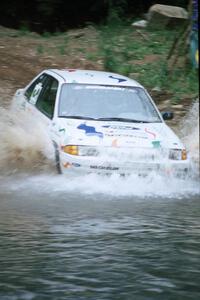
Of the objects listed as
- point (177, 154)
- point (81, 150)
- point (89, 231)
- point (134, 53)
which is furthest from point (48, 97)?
point (134, 53)

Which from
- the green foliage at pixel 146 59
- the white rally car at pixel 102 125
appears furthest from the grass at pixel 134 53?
the white rally car at pixel 102 125

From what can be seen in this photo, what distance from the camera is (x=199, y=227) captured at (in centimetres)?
700

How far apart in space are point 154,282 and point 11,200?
3.35 meters

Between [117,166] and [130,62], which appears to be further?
[130,62]

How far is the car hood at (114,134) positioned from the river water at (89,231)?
0.43m

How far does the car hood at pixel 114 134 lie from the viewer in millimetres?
8859

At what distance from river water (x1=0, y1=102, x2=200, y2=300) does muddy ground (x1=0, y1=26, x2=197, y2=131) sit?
14.9 ft

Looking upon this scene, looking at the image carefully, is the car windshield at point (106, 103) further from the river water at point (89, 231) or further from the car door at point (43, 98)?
the river water at point (89, 231)

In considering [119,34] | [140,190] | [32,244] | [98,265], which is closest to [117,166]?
[140,190]

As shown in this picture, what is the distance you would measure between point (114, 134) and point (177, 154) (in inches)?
35.3

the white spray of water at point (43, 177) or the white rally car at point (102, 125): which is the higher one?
the white rally car at point (102, 125)

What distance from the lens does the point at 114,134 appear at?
29.6 ft

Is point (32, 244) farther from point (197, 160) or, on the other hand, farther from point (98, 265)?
point (197, 160)

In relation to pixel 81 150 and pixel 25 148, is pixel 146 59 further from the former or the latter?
pixel 81 150
